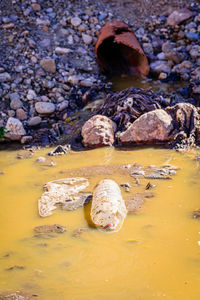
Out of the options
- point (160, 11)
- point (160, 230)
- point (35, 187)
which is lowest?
point (35, 187)

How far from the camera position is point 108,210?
104 inches

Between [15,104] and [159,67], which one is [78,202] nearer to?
[15,104]

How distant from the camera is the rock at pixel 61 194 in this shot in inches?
120

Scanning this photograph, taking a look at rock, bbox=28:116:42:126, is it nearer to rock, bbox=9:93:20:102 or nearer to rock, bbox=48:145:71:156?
rock, bbox=9:93:20:102

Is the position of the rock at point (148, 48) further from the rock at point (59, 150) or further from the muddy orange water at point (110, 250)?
the muddy orange water at point (110, 250)

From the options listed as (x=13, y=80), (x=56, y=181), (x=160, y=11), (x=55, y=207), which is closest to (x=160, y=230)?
(x=55, y=207)

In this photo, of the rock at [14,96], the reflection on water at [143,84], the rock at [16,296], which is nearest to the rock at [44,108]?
the rock at [14,96]

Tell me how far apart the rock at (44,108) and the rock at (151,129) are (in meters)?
1.57

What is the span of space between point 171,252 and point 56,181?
1.63 meters

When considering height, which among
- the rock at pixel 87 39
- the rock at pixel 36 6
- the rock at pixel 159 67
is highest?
the rock at pixel 36 6

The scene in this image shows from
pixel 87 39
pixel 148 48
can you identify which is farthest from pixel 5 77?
pixel 148 48

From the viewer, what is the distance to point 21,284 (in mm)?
2043

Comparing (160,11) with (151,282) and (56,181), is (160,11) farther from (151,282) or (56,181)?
(151,282)

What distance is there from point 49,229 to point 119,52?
4945 mm
